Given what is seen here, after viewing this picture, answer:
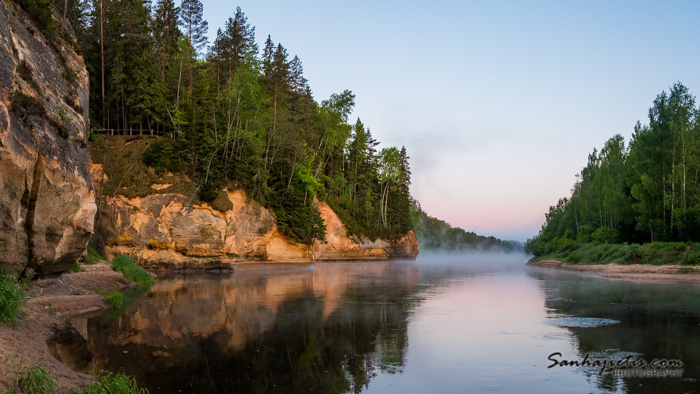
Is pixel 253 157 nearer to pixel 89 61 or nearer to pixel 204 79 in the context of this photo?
pixel 204 79

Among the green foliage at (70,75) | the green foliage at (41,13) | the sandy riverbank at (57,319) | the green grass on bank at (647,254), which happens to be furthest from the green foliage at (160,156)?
the green grass on bank at (647,254)

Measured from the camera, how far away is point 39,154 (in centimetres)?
1738

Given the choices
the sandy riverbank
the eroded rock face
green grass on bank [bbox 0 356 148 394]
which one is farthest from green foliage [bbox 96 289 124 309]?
the eroded rock face

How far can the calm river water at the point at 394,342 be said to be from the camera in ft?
36.4

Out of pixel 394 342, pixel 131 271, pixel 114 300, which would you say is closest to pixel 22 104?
pixel 114 300

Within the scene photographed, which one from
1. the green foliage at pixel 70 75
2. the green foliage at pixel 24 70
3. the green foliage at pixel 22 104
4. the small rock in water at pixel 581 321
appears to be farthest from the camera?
the green foliage at pixel 70 75

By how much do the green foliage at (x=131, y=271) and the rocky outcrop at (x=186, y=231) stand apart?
36.8ft

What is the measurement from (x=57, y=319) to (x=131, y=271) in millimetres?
16519

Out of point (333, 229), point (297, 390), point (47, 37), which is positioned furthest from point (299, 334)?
point (333, 229)

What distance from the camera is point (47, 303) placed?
1811 cm

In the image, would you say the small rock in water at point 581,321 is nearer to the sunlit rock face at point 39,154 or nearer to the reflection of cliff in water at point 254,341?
the reflection of cliff in water at point 254,341

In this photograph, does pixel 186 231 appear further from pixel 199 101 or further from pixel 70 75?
pixel 70 75

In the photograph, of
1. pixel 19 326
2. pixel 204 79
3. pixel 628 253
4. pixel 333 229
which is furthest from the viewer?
pixel 333 229

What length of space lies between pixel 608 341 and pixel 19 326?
17208mm
